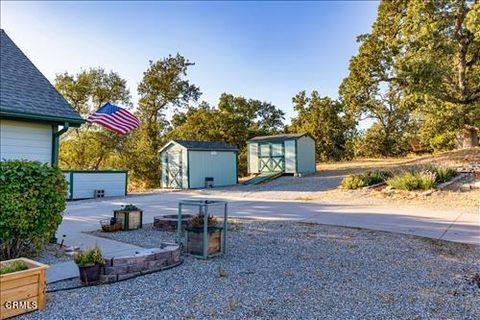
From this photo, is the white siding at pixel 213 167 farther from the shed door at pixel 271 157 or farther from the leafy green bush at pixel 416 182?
the leafy green bush at pixel 416 182

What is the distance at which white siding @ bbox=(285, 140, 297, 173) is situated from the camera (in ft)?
66.4

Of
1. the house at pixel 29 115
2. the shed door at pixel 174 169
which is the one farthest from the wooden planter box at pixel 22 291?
the shed door at pixel 174 169

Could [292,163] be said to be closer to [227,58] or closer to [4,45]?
[227,58]

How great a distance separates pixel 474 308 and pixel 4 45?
9279 mm

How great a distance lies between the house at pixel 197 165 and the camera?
1833cm

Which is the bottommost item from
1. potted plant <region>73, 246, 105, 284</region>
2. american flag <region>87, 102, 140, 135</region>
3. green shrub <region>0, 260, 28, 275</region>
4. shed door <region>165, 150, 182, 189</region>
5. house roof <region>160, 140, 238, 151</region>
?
potted plant <region>73, 246, 105, 284</region>

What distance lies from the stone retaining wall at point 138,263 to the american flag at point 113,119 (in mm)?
4868

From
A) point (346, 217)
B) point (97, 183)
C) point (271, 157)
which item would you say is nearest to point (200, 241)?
point (346, 217)

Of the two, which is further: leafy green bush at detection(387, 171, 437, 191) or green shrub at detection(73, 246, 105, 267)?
leafy green bush at detection(387, 171, 437, 191)

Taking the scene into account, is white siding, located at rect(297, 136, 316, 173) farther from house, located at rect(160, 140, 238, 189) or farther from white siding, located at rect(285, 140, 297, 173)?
house, located at rect(160, 140, 238, 189)

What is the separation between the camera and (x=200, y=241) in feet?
16.6

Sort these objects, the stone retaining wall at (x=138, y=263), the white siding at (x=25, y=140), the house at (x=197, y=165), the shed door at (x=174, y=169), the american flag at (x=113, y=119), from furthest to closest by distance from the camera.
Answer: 1. the shed door at (x=174, y=169)
2. the house at (x=197, y=165)
3. the american flag at (x=113, y=119)
4. the white siding at (x=25, y=140)
5. the stone retaining wall at (x=138, y=263)

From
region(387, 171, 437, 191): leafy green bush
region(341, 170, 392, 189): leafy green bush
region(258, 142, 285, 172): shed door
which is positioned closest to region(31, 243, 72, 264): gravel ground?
region(387, 171, 437, 191): leafy green bush

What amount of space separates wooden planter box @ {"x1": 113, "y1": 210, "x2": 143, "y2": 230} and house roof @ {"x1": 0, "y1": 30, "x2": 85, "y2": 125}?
2.05 meters
